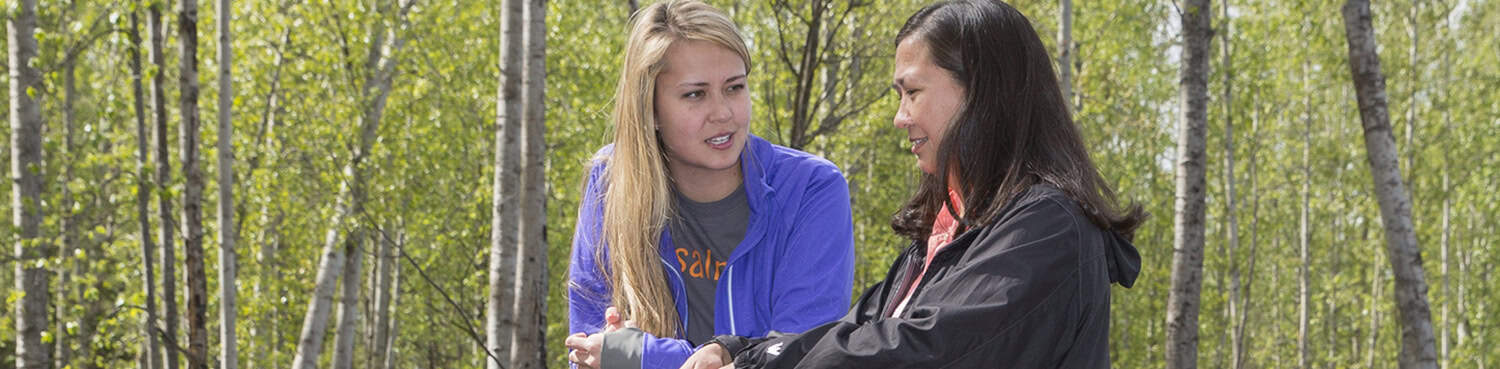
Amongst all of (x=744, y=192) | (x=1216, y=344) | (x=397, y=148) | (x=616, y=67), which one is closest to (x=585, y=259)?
(x=744, y=192)

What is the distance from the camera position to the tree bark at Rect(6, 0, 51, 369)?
837 centimetres

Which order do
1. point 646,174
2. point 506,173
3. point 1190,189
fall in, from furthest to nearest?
point 1190,189
point 506,173
point 646,174

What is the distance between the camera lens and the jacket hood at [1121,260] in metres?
1.99

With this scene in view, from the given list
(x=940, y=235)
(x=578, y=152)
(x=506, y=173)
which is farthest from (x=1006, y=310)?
(x=578, y=152)

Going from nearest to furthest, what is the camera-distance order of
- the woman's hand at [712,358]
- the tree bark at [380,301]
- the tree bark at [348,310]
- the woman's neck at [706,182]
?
the woman's hand at [712,358]
the woman's neck at [706,182]
the tree bark at [348,310]
the tree bark at [380,301]

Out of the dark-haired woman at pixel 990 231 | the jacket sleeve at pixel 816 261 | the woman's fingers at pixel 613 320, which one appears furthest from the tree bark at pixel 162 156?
the dark-haired woman at pixel 990 231

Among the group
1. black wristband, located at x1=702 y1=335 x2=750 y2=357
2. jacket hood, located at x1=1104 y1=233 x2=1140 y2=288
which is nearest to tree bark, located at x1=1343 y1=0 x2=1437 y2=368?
jacket hood, located at x1=1104 y1=233 x2=1140 y2=288

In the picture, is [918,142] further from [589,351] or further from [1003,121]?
[589,351]

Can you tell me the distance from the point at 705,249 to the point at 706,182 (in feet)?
0.53

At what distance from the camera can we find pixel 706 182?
2951mm

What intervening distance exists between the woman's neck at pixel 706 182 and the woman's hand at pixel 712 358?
70 centimetres

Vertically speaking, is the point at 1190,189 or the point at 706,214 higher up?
the point at 1190,189

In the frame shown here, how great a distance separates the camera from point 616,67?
18.5 meters

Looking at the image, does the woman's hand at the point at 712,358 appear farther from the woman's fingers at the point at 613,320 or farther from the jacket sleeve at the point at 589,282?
the jacket sleeve at the point at 589,282
